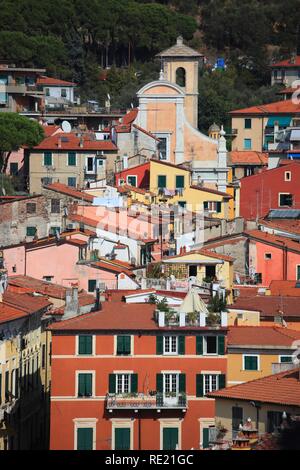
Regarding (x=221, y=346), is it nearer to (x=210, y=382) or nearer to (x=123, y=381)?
(x=210, y=382)

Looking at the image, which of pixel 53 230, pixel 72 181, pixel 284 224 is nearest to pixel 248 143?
pixel 72 181

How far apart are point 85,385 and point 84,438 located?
1260mm

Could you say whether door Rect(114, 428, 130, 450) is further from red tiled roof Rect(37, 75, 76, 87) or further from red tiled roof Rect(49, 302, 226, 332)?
red tiled roof Rect(37, 75, 76, 87)

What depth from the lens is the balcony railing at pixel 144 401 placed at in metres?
47.6

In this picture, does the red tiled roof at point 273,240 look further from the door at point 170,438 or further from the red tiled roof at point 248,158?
the red tiled roof at point 248,158

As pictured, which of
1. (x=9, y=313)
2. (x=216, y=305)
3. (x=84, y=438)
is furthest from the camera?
(x=9, y=313)

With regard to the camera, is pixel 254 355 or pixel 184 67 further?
pixel 184 67

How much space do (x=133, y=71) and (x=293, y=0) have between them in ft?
53.6

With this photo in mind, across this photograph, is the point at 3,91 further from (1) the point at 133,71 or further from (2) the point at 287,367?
(2) the point at 287,367

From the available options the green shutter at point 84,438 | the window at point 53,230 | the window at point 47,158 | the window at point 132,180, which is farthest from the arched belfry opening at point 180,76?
the green shutter at point 84,438

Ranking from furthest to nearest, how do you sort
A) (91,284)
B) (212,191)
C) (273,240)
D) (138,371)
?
1. (212,191)
2. (273,240)
3. (91,284)
4. (138,371)

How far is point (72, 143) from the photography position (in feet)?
274

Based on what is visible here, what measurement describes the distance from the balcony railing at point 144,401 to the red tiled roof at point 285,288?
475 inches

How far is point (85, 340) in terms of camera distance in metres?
48.3
